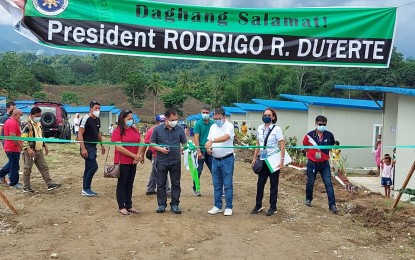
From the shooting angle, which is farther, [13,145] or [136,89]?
[136,89]

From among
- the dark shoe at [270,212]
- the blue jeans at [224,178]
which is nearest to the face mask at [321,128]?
the dark shoe at [270,212]

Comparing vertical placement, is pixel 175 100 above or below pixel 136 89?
below

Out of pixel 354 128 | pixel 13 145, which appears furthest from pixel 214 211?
pixel 354 128

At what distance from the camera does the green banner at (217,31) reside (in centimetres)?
571

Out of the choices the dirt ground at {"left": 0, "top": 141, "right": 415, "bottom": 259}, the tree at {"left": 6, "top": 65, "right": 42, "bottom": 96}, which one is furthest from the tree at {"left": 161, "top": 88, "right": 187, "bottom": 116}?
the dirt ground at {"left": 0, "top": 141, "right": 415, "bottom": 259}

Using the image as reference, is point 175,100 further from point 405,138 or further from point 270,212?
point 270,212

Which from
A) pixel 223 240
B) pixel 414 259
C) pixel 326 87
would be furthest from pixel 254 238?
pixel 326 87

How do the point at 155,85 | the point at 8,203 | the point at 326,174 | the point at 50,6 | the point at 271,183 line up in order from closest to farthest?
the point at 50,6
the point at 8,203
the point at 271,183
the point at 326,174
the point at 155,85

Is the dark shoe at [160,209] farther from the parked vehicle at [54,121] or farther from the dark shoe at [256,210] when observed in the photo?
the parked vehicle at [54,121]

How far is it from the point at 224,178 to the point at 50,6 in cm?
397

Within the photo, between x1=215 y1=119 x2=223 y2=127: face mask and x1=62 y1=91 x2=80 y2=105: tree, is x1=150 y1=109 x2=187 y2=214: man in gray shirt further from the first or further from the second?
x1=62 y1=91 x2=80 y2=105: tree

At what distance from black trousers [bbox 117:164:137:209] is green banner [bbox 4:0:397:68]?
2.81 m

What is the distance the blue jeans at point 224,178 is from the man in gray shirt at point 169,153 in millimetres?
641

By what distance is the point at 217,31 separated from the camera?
5.90 meters
